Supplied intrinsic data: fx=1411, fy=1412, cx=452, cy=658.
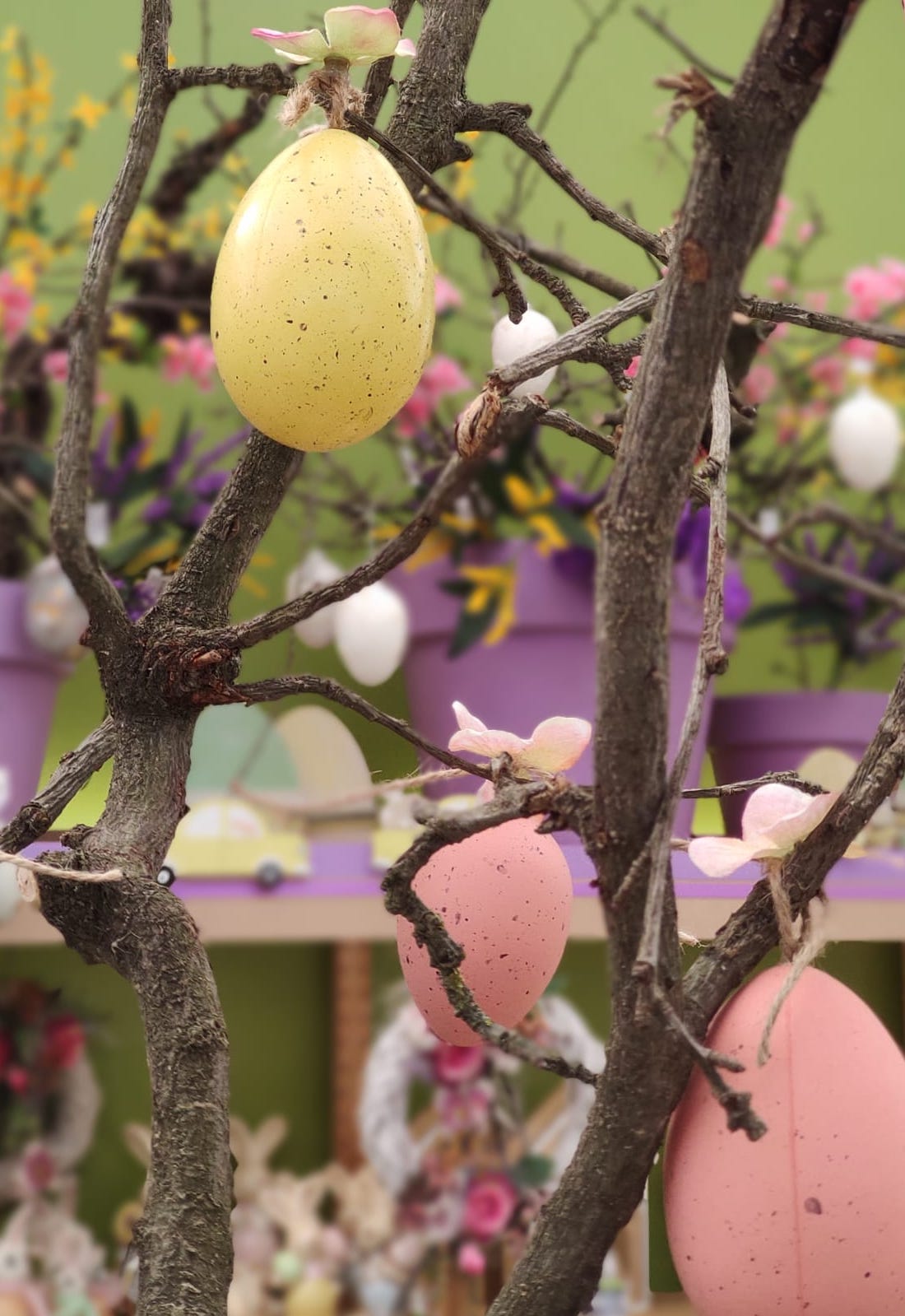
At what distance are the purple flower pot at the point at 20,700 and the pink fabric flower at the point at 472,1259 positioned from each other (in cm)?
48

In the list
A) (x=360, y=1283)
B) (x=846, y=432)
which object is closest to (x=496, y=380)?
(x=846, y=432)

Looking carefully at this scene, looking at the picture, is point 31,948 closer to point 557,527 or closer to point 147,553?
point 147,553

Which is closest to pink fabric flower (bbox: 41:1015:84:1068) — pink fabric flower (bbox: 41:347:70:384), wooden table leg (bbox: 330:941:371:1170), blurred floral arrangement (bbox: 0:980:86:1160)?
blurred floral arrangement (bbox: 0:980:86:1160)

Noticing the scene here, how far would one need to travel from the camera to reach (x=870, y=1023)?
0.29m

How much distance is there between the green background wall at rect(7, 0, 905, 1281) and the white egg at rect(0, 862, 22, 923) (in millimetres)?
79

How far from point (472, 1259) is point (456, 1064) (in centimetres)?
13

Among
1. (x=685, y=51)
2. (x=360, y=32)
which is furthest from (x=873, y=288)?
(x=360, y=32)

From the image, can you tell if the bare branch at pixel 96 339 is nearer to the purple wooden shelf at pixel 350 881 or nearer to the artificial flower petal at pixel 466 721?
the artificial flower petal at pixel 466 721

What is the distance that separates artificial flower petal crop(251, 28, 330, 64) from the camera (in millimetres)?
323

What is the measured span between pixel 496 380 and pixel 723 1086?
12 cm

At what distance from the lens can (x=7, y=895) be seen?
29.5 inches

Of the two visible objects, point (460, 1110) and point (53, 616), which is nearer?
point (53, 616)

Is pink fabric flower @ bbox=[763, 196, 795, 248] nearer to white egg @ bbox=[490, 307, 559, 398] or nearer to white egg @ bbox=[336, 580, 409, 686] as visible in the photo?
white egg @ bbox=[336, 580, 409, 686]

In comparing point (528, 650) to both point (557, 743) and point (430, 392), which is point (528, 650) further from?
point (557, 743)
